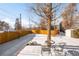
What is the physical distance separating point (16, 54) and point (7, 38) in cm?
39

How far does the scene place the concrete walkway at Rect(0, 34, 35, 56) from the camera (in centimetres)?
574

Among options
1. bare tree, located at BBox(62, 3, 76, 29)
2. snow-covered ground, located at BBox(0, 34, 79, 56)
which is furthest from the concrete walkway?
bare tree, located at BBox(62, 3, 76, 29)

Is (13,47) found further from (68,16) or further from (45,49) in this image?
(68,16)

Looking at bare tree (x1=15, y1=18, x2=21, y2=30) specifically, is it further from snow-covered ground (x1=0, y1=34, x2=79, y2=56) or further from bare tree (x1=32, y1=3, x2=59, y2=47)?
bare tree (x1=32, y1=3, x2=59, y2=47)

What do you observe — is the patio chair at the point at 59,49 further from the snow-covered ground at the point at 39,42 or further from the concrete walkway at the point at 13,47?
the concrete walkway at the point at 13,47

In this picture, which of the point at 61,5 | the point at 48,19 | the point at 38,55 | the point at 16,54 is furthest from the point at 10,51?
the point at 61,5

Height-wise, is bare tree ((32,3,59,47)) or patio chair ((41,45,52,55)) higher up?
bare tree ((32,3,59,47))

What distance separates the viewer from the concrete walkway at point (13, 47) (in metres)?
5.74

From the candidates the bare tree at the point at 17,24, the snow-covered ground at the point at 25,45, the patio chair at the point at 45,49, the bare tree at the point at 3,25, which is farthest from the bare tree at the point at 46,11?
the bare tree at the point at 3,25

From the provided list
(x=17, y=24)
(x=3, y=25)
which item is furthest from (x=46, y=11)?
(x=3, y=25)

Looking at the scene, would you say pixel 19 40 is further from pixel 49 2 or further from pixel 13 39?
pixel 49 2

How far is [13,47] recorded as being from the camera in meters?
5.80

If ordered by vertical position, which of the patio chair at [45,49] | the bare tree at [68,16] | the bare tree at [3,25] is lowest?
the patio chair at [45,49]

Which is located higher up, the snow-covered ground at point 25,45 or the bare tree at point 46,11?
the bare tree at point 46,11
